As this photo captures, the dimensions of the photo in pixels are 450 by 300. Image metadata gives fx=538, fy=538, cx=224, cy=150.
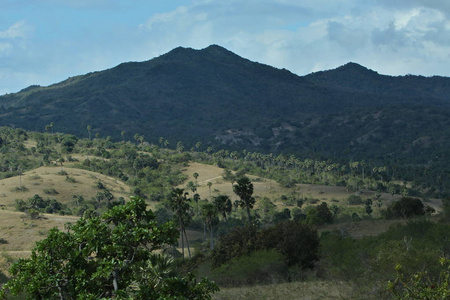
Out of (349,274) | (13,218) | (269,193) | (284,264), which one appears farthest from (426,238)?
(269,193)

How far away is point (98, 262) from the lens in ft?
63.6

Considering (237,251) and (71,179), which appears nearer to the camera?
(237,251)

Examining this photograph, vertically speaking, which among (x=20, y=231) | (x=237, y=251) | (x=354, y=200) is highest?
(x=237, y=251)

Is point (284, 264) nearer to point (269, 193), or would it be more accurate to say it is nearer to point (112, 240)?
point (112, 240)

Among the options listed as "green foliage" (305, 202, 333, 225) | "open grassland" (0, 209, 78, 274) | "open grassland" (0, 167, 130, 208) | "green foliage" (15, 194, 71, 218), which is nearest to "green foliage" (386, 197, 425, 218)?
"green foliage" (305, 202, 333, 225)

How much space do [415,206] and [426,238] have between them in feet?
131

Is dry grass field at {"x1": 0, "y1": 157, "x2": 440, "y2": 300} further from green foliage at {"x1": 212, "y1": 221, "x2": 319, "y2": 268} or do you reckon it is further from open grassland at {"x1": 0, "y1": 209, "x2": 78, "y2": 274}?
green foliage at {"x1": 212, "y1": 221, "x2": 319, "y2": 268}

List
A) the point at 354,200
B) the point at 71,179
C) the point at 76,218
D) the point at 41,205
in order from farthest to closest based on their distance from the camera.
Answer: the point at 71,179 < the point at 354,200 < the point at 41,205 < the point at 76,218

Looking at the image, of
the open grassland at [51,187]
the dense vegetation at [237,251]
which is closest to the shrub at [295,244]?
the dense vegetation at [237,251]

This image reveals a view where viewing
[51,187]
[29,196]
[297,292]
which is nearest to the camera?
[297,292]

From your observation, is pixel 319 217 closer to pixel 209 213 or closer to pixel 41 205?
pixel 209 213

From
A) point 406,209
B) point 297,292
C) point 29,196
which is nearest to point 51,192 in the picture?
point 29,196

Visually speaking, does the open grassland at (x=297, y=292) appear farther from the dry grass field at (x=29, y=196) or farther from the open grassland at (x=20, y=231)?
the open grassland at (x=20, y=231)

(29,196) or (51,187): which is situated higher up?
(51,187)
